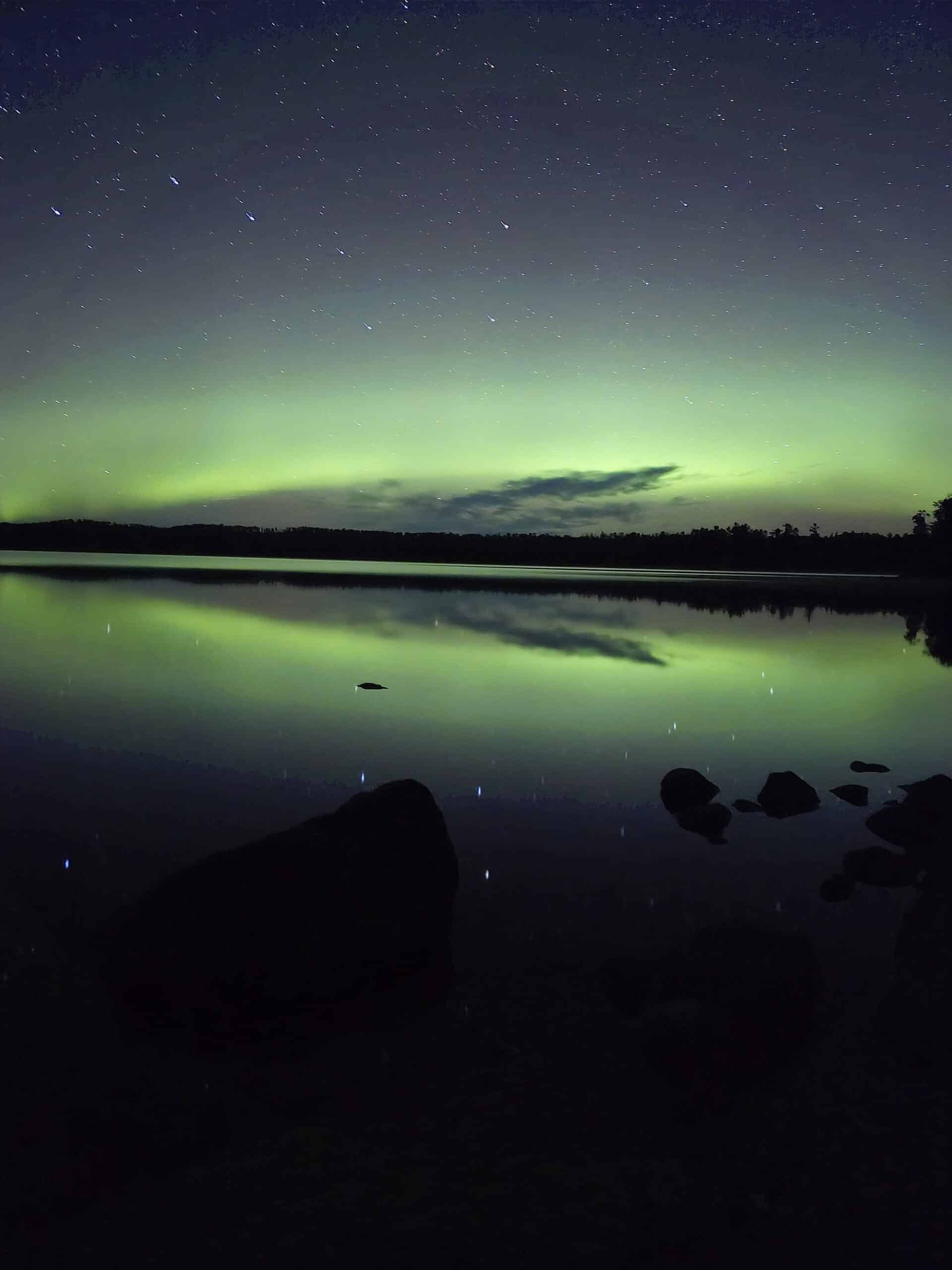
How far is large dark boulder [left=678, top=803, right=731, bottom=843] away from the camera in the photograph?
10.9 metres

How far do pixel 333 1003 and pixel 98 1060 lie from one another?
1.86m

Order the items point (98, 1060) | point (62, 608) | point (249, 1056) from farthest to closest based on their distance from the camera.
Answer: point (62, 608)
point (249, 1056)
point (98, 1060)

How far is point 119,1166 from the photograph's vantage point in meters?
4.46

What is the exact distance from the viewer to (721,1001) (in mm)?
6066

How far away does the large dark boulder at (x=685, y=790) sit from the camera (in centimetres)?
1209

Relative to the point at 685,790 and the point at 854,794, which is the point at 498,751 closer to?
the point at 685,790

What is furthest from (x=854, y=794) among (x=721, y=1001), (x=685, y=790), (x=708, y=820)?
(x=721, y=1001)

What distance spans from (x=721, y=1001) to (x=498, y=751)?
1027cm

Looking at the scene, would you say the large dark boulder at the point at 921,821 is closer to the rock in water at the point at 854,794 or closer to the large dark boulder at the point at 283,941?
the rock in water at the point at 854,794

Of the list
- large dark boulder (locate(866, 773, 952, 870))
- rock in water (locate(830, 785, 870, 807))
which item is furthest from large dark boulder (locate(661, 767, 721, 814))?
large dark boulder (locate(866, 773, 952, 870))

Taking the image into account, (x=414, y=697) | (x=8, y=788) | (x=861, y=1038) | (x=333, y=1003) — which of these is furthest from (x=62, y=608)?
(x=861, y=1038)

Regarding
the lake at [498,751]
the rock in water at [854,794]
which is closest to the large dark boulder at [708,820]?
the lake at [498,751]

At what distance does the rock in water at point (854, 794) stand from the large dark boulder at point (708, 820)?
2637mm

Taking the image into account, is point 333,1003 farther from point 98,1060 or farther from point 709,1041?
point 709,1041
